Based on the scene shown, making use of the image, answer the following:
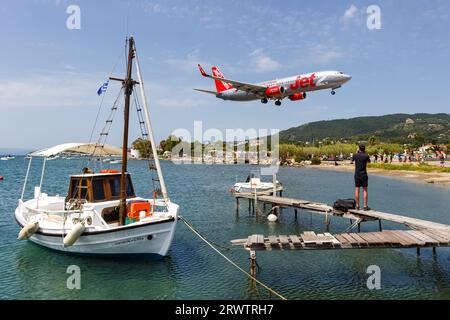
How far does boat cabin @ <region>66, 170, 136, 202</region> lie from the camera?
18906mm

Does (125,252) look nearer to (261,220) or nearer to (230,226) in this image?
(230,226)

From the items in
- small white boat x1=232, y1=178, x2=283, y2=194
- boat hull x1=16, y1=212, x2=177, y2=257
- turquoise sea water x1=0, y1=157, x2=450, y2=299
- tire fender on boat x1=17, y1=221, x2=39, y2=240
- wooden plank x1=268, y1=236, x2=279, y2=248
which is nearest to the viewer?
turquoise sea water x1=0, y1=157, x2=450, y2=299

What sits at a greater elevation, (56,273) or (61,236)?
(61,236)

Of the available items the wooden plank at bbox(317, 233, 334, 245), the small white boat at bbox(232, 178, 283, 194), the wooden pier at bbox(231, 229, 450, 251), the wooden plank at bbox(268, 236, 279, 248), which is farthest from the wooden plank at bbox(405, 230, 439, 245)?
the small white boat at bbox(232, 178, 283, 194)

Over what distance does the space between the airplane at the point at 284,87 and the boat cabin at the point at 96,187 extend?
17.7m

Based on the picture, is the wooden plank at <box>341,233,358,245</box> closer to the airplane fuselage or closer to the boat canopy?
the boat canopy

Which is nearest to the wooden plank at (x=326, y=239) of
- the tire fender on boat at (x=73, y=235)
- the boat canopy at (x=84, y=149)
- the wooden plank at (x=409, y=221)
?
the wooden plank at (x=409, y=221)

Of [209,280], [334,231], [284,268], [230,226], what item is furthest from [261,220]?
[209,280]

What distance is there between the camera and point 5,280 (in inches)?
630

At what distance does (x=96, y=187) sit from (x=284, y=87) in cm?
2363

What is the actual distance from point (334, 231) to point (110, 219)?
15.9 metres

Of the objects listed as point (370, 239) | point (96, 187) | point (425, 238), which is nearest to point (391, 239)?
point (370, 239)

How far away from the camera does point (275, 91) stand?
3709 cm

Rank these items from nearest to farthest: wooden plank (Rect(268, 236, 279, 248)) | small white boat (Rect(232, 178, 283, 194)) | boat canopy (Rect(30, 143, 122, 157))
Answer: wooden plank (Rect(268, 236, 279, 248)), boat canopy (Rect(30, 143, 122, 157)), small white boat (Rect(232, 178, 283, 194))
